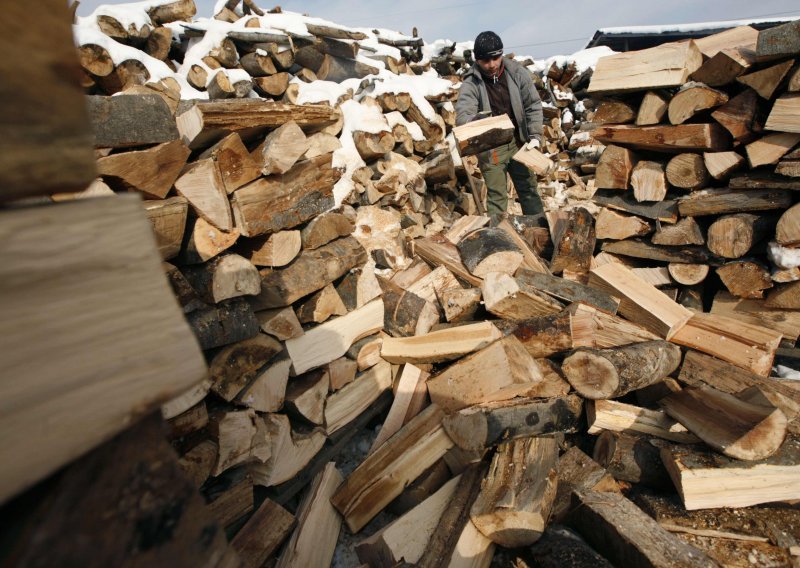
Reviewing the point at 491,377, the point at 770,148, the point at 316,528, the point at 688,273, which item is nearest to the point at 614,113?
the point at 770,148

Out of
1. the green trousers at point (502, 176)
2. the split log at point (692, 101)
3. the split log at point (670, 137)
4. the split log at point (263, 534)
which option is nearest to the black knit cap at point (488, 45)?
the green trousers at point (502, 176)

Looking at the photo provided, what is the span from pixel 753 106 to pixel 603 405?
92.6 inches

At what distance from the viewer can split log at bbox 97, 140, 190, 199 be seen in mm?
1552

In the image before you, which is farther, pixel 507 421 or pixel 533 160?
pixel 533 160

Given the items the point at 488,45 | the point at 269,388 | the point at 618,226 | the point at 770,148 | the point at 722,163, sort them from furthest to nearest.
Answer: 1. the point at 488,45
2. the point at 618,226
3. the point at 722,163
4. the point at 770,148
5. the point at 269,388

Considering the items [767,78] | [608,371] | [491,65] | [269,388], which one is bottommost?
[608,371]

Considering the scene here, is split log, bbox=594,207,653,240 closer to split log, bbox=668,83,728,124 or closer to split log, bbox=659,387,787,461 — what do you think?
split log, bbox=668,83,728,124

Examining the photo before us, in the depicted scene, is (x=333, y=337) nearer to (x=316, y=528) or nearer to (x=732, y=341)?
(x=316, y=528)

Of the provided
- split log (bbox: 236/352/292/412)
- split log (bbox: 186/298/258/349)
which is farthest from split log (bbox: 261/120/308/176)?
split log (bbox: 236/352/292/412)

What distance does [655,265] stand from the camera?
12.2 ft

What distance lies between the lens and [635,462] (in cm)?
210

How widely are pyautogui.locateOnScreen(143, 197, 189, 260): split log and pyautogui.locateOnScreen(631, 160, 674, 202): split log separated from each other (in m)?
3.28

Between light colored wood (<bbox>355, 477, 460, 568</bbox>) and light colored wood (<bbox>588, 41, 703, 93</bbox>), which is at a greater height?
light colored wood (<bbox>588, 41, 703, 93</bbox>)

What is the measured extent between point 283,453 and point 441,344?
102 cm
